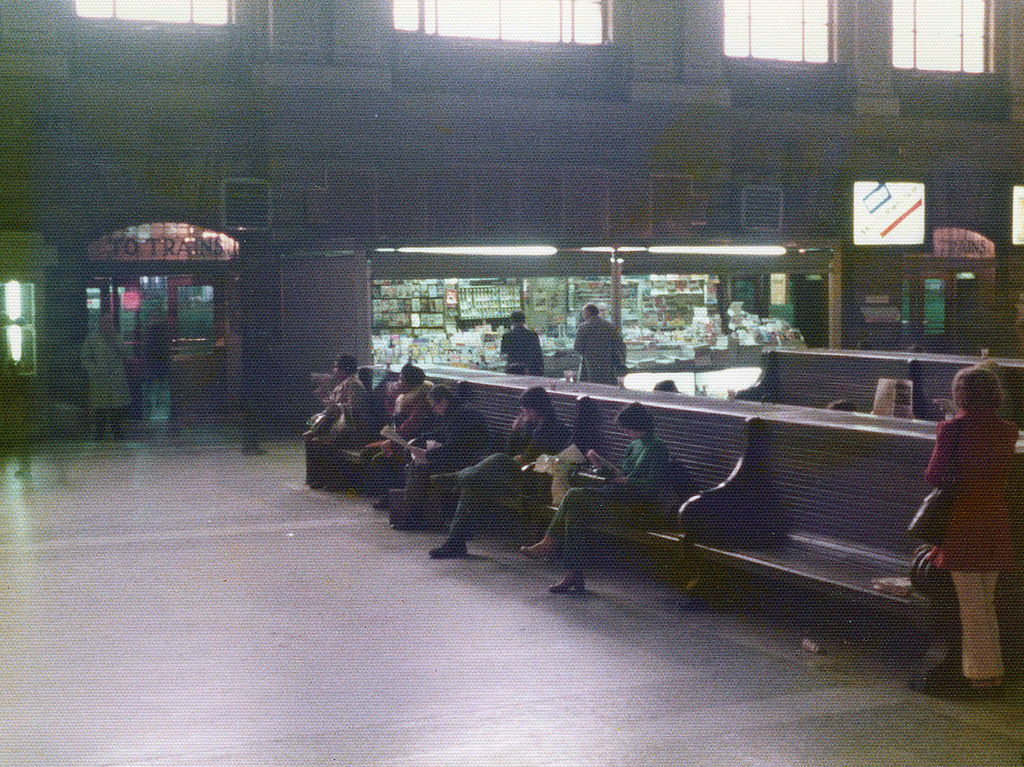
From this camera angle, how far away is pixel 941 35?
79.6 ft

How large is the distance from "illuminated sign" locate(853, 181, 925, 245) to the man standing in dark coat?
7.79 metres

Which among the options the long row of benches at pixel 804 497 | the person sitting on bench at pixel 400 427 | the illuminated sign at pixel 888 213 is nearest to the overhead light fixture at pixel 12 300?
the person sitting on bench at pixel 400 427

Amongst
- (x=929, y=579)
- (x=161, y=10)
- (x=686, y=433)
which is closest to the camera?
(x=929, y=579)

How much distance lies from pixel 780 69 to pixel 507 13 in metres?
5.42

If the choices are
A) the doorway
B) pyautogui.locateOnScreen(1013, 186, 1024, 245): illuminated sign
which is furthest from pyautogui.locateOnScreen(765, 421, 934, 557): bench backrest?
pyautogui.locateOnScreen(1013, 186, 1024, 245): illuminated sign

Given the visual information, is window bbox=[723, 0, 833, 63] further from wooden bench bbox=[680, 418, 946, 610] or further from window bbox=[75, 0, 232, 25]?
wooden bench bbox=[680, 418, 946, 610]

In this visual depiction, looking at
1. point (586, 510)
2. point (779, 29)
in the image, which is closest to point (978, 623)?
point (586, 510)

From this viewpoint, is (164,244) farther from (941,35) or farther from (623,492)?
(941,35)

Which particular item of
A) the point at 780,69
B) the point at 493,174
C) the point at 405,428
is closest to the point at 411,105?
the point at 493,174

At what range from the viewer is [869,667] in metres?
6.52

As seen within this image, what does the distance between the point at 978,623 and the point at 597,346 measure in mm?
10907

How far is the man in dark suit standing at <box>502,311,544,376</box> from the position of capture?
1734cm

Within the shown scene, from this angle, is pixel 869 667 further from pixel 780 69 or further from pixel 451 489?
pixel 780 69

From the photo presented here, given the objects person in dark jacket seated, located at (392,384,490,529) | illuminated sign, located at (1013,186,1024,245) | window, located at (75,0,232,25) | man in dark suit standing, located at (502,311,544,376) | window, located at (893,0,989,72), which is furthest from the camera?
illuminated sign, located at (1013,186,1024,245)
